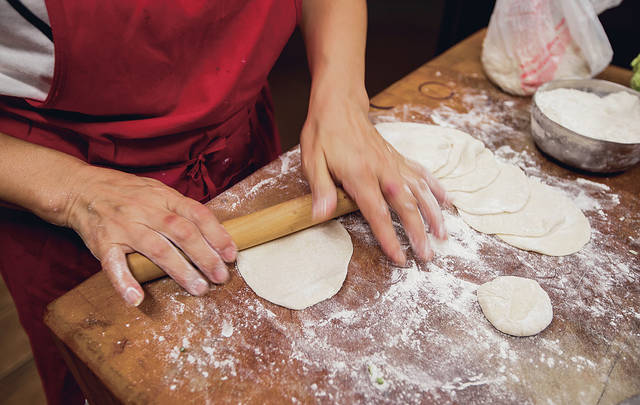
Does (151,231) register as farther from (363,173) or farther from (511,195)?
(511,195)

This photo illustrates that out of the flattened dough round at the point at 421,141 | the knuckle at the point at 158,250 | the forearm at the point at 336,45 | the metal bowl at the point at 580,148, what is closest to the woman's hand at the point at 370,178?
the forearm at the point at 336,45

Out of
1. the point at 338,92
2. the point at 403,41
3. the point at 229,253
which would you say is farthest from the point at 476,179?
the point at 403,41

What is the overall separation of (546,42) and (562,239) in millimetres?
1156

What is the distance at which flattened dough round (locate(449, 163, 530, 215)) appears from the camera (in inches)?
57.3

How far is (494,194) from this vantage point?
4.97 ft

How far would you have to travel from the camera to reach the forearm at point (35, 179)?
117 cm

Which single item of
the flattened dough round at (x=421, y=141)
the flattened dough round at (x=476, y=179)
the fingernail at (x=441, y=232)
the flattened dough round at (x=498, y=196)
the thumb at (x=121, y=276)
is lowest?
the flattened dough round at (x=498, y=196)

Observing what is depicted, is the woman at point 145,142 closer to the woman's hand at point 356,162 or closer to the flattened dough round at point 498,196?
the woman's hand at point 356,162

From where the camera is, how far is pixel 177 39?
3.92 feet

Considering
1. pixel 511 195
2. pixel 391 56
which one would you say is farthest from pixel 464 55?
pixel 391 56

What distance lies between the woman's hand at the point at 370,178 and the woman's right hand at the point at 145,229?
35cm

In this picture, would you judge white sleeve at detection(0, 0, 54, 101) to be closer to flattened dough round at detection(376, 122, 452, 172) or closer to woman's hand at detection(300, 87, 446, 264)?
woman's hand at detection(300, 87, 446, 264)

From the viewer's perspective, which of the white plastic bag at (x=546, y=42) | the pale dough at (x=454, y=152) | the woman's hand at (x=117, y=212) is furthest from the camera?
the white plastic bag at (x=546, y=42)

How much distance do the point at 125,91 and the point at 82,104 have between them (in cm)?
13
